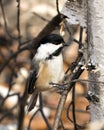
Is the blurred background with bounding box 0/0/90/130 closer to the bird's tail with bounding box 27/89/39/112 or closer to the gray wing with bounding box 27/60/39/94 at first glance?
the bird's tail with bounding box 27/89/39/112

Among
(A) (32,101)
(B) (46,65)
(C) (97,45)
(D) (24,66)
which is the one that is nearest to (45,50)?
(B) (46,65)

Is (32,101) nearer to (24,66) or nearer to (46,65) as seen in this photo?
(46,65)

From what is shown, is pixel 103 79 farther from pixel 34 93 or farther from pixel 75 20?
pixel 34 93

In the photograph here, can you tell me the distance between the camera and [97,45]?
2.89 feet

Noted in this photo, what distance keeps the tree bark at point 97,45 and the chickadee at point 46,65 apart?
1.61 feet

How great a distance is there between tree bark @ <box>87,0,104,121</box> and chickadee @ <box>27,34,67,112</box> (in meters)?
0.49

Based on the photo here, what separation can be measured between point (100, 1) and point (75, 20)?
122 mm

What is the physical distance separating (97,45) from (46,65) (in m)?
0.67

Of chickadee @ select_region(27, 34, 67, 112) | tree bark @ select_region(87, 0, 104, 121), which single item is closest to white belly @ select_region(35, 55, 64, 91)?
chickadee @ select_region(27, 34, 67, 112)

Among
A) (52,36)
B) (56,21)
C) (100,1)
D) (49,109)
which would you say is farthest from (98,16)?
(49,109)

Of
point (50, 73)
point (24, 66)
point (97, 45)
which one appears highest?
point (97, 45)

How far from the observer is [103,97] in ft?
2.96

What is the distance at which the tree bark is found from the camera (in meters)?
0.86

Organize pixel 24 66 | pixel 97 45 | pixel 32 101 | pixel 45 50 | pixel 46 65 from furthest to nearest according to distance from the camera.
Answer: pixel 24 66, pixel 32 101, pixel 46 65, pixel 45 50, pixel 97 45
